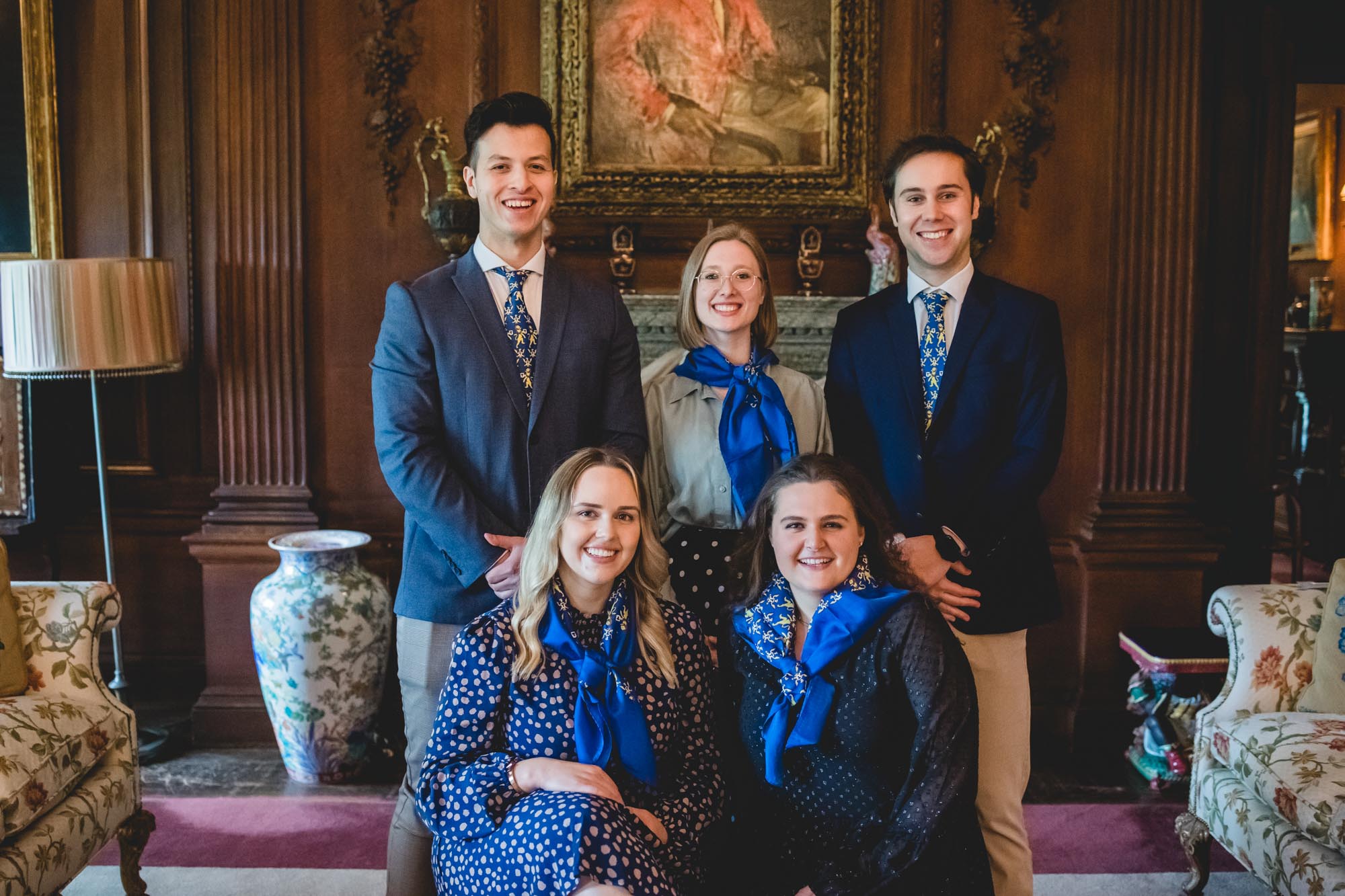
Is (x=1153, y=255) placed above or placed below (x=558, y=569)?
above

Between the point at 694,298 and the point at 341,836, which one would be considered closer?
the point at 694,298

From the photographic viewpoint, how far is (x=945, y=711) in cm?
187

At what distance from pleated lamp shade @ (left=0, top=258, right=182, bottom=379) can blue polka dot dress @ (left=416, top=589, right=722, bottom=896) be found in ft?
6.30

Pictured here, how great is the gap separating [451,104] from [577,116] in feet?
1.34

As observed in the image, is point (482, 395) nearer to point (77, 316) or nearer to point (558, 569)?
point (558, 569)

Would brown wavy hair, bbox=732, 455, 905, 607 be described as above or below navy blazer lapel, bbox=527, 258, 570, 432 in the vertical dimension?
below

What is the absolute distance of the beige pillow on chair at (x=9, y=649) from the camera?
8.18 feet

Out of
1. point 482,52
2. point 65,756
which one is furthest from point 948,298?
point 482,52

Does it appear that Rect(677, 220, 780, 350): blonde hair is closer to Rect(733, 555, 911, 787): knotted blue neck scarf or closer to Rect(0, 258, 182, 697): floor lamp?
Rect(733, 555, 911, 787): knotted blue neck scarf

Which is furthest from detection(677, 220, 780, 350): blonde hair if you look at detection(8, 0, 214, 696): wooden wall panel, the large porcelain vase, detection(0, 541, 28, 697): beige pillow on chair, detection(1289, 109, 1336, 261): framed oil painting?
detection(1289, 109, 1336, 261): framed oil painting

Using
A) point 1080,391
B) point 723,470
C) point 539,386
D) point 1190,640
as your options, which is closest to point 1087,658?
point 1190,640

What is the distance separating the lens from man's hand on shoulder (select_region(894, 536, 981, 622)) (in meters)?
2.13

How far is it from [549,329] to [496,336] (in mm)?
103

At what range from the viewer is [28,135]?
383 centimetres
